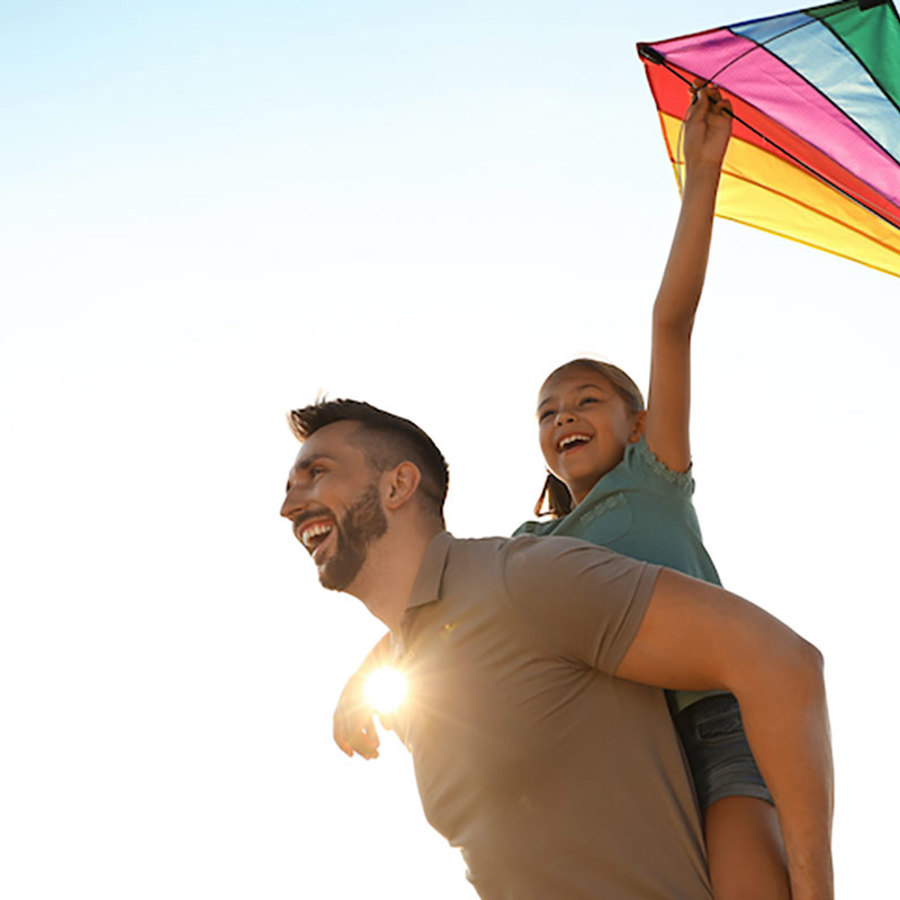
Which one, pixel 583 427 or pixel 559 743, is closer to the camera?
pixel 559 743

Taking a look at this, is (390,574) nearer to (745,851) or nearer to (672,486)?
(672,486)

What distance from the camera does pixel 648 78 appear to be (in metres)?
4.68

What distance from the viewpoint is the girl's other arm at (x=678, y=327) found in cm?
362

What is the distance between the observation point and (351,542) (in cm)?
367

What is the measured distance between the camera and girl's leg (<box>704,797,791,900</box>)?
2758 mm

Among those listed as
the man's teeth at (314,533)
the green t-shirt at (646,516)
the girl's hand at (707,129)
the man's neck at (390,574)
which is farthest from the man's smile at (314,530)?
the girl's hand at (707,129)

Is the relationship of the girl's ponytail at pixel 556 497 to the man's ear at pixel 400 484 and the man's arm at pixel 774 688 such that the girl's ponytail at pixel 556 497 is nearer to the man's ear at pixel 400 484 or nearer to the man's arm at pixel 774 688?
the man's ear at pixel 400 484

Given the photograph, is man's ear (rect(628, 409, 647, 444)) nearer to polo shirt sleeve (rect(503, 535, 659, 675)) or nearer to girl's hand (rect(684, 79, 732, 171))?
girl's hand (rect(684, 79, 732, 171))

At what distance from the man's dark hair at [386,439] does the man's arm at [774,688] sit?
1.25 m

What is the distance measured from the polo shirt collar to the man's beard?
271mm

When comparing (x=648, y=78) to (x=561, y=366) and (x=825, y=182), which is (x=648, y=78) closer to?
(x=825, y=182)

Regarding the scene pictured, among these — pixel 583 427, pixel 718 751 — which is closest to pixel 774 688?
pixel 718 751

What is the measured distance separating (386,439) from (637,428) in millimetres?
1003

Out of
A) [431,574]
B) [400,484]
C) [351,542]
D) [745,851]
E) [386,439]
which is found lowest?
[745,851]
